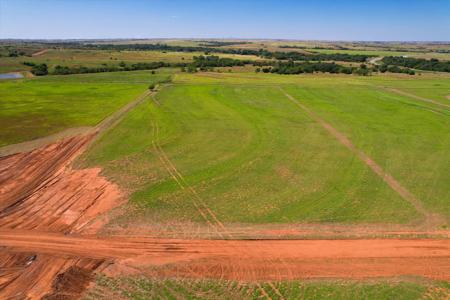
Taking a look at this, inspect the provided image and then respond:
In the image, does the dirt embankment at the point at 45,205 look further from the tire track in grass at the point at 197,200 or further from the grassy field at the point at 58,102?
the grassy field at the point at 58,102

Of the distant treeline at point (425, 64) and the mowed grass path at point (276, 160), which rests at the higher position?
the distant treeline at point (425, 64)

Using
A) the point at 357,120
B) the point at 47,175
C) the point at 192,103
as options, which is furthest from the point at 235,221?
the point at 192,103

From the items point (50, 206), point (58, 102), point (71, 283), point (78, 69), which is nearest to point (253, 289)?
point (71, 283)

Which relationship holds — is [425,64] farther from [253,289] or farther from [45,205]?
[45,205]

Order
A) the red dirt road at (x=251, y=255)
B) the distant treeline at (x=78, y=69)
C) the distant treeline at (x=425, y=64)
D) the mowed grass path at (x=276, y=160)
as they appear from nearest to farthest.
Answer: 1. the red dirt road at (x=251, y=255)
2. the mowed grass path at (x=276, y=160)
3. the distant treeline at (x=78, y=69)
4. the distant treeline at (x=425, y=64)

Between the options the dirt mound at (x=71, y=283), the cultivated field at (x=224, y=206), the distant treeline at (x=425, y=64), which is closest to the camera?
the dirt mound at (x=71, y=283)

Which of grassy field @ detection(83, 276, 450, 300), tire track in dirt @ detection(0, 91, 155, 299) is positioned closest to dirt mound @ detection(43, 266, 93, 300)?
tire track in dirt @ detection(0, 91, 155, 299)

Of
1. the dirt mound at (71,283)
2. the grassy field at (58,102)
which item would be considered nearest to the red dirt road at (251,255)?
Result: the dirt mound at (71,283)
